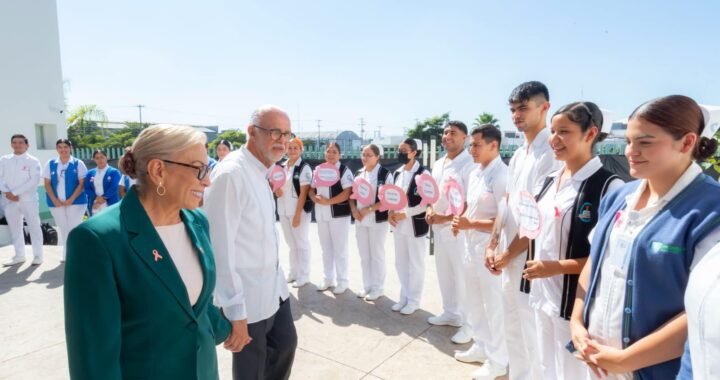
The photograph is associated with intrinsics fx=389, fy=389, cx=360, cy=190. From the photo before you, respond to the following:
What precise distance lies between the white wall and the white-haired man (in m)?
15.1

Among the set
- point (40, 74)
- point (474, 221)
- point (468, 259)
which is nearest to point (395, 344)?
point (468, 259)

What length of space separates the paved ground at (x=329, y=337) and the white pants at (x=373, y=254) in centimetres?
22

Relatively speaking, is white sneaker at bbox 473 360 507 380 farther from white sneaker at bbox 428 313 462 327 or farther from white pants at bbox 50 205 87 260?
white pants at bbox 50 205 87 260

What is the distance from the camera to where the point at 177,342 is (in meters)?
1.31

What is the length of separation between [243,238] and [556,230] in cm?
160

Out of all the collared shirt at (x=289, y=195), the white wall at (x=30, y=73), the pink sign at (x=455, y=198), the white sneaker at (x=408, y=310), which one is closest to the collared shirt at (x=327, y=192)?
the collared shirt at (x=289, y=195)

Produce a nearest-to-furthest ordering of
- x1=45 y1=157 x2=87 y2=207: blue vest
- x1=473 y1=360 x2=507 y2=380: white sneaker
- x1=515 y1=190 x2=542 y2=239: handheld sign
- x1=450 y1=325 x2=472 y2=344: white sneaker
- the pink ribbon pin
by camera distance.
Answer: the pink ribbon pin → x1=515 y1=190 x2=542 y2=239: handheld sign → x1=473 y1=360 x2=507 y2=380: white sneaker → x1=450 y1=325 x2=472 y2=344: white sneaker → x1=45 y1=157 x2=87 y2=207: blue vest

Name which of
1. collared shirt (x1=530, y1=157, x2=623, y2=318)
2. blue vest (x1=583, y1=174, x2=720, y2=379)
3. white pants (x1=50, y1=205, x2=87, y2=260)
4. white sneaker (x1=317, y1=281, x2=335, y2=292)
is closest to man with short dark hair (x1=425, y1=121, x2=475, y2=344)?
collared shirt (x1=530, y1=157, x2=623, y2=318)

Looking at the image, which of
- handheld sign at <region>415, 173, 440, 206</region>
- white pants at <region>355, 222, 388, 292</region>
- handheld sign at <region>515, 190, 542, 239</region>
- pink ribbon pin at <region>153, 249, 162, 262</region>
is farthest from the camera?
white pants at <region>355, 222, 388, 292</region>

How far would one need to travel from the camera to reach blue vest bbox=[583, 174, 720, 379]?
4.02 ft

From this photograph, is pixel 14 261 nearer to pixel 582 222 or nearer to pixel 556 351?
pixel 556 351

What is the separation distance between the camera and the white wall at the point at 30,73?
12.6 meters

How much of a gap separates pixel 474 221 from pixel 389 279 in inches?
104

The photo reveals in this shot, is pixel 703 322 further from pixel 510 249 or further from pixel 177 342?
pixel 510 249
